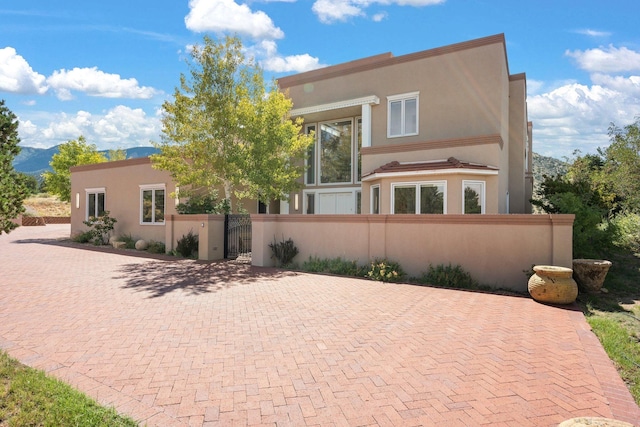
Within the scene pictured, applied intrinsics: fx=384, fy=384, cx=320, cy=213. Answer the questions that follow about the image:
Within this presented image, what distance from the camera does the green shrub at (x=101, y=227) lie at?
21719 mm

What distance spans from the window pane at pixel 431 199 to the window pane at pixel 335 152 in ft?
19.1

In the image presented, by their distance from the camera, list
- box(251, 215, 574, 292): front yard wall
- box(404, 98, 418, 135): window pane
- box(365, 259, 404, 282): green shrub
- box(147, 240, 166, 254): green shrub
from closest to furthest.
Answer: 1. box(251, 215, 574, 292): front yard wall
2. box(365, 259, 404, 282): green shrub
3. box(404, 98, 418, 135): window pane
4. box(147, 240, 166, 254): green shrub

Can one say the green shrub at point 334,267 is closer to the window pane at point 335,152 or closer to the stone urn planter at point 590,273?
the stone urn planter at point 590,273

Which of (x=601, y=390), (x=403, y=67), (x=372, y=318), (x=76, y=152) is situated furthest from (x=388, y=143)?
(x=76, y=152)

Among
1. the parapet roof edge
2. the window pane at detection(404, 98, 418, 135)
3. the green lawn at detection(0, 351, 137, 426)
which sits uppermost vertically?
the parapet roof edge

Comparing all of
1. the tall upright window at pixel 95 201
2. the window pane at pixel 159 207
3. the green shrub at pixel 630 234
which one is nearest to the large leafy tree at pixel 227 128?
the window pane at pixel 159 207

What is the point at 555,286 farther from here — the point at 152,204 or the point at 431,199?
the point at 152,204

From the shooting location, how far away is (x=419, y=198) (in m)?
14.6

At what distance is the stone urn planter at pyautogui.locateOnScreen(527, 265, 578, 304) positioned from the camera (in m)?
8.66

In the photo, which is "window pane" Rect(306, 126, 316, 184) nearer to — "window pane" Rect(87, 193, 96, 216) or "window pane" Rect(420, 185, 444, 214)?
"window pane" Rect(420, 185, 444, 214)

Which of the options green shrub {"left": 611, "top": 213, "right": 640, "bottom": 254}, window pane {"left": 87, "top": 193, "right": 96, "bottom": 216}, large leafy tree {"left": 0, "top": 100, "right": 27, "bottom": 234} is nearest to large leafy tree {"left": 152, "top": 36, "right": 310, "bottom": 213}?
window pane {"left": 87, "top": 193, "right": 96, "bottom": 216}

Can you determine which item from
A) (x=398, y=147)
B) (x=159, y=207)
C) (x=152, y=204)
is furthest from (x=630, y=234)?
(x=152, y=204)

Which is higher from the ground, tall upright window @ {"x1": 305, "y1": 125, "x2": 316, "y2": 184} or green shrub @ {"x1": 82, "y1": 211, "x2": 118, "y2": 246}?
tall upright window @ {"x1": 305, "y1": 125, "x2": 316, "y2": 184}

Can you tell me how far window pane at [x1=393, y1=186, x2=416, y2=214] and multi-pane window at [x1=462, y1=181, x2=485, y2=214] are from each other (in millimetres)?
1855
